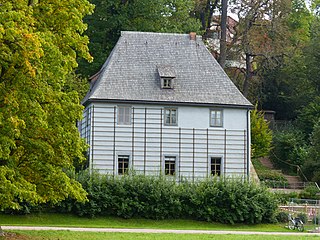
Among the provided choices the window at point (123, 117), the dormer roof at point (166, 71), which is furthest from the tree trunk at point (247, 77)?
the window at point (123, 117)

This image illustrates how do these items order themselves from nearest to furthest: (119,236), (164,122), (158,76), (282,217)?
(119,236) → (282,217) → (164,122) → (158,76)

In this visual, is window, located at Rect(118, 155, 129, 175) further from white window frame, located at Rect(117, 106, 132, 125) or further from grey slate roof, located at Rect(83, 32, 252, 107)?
grey slate roof, located at Rect(83, 32, 252, 107)

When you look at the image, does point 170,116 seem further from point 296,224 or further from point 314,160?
point 314,160

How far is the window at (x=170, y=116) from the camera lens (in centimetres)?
4284

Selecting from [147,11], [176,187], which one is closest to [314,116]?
[147,11]

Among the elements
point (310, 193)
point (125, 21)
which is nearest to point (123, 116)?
point (310, 193)

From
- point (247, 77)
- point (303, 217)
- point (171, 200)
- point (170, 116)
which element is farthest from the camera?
point (247, 77)

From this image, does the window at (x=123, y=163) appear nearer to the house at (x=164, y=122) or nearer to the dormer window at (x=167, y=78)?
the house at (x=164, y=122)

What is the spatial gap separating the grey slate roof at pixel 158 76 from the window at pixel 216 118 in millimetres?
621

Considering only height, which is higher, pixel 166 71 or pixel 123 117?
pixel 166 71

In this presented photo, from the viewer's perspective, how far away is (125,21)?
55656mm

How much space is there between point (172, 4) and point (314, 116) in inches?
636

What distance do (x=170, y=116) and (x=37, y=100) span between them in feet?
68.5

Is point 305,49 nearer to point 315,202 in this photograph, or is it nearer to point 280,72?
point 280,72
